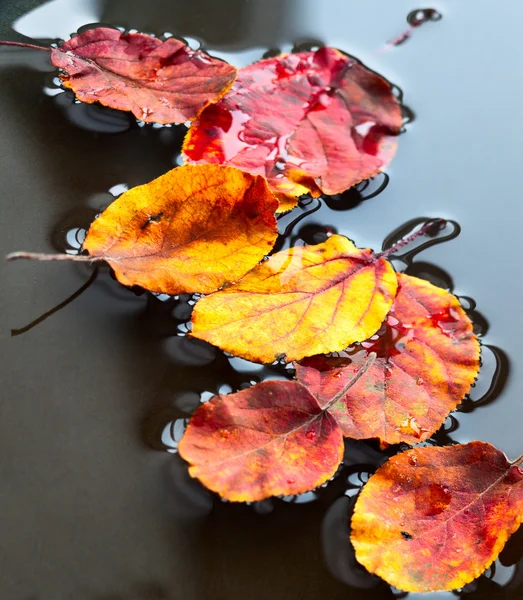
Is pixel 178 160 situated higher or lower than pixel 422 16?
lower

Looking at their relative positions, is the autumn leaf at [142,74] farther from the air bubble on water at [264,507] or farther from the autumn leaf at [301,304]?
the air bubble on water at [264,507]

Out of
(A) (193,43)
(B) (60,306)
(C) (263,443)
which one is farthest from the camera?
(A) (193,43)

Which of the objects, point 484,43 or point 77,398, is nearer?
point 77,398

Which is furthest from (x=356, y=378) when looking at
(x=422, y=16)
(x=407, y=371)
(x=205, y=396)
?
(x=422, y=16)

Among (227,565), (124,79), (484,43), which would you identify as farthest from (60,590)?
(484,43)

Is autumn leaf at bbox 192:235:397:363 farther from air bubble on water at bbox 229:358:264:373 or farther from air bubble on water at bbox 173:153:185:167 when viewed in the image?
air bubble on water at bbox 173:153:185:167

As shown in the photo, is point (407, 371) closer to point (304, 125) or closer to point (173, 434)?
point (173, 434)

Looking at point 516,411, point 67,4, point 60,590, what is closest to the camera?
point 60,590

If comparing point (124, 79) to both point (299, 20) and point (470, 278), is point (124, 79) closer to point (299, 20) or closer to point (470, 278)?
point (299, 20)
